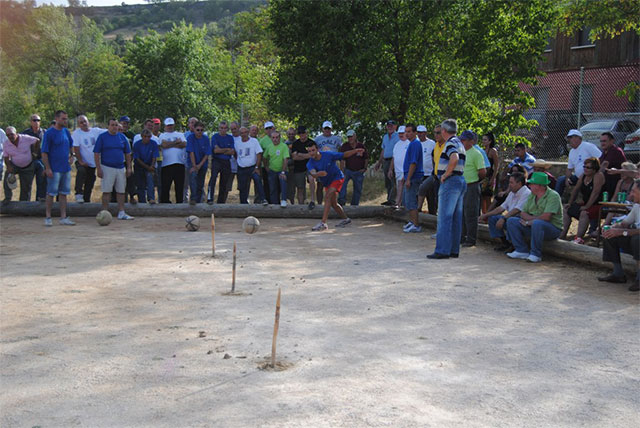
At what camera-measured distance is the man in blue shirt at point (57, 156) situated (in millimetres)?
12633

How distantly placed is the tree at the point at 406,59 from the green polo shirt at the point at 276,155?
1.50 meters

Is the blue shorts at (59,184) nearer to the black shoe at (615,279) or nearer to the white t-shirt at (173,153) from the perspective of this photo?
the white t-shirt at (173,153)

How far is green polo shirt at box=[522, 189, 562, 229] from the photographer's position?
9.85m

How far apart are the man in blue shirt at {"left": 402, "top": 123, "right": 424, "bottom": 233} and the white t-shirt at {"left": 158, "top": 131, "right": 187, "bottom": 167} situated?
483 cm

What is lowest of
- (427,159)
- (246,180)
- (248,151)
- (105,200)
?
(105,200)

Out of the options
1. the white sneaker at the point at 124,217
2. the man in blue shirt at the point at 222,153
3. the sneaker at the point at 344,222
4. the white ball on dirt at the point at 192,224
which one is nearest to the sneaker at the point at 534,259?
the sneaker at the point at 344,222

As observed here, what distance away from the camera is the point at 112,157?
1321 cm

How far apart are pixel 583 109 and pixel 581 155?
13.9 metres

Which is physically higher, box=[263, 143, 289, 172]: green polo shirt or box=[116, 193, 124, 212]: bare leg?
box=[263, 143, 289, 172]: green polo shirt

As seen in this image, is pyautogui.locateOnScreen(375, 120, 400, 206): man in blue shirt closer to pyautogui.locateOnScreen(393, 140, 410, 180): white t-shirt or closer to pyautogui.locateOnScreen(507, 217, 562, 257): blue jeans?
pyautogui.locateOnScreen(393, 140, 410, 180): white t-shirt

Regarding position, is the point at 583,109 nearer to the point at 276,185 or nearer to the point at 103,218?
the point at 276,185

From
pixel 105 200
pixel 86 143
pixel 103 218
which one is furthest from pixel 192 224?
pixel 86 143

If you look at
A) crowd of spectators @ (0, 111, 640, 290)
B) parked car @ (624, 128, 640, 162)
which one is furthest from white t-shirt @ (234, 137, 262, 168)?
parked car @ (624, 128, 640, 162)

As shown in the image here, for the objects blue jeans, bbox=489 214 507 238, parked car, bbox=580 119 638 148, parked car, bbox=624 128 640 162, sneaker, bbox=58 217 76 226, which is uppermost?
parked car, bbox=580 119 638 148
